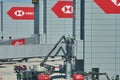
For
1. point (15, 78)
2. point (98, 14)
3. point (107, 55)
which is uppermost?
point (98, 14)

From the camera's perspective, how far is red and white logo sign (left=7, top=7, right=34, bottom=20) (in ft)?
456

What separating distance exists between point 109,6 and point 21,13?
265 ft

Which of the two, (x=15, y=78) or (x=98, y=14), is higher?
(x=98, y=14)

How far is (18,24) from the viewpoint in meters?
140

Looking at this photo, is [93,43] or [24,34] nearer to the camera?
[93,43]

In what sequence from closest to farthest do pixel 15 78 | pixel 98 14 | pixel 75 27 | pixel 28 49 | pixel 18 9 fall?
pixel 98 14, pixel 75 27, pixel 15 78, pixel 28 49, pixel 18 9

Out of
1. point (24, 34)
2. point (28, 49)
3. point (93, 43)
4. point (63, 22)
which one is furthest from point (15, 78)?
point (24, 34)

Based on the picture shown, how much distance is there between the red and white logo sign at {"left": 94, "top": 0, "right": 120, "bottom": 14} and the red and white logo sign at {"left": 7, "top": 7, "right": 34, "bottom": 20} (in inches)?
3111

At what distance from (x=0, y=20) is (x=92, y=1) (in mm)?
81890

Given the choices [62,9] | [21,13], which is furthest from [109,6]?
[21,13]

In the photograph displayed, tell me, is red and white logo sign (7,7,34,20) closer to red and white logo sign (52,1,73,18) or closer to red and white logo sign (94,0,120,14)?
red and white logo sign (52,1,73,18)

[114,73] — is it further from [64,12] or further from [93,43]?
[64,12]

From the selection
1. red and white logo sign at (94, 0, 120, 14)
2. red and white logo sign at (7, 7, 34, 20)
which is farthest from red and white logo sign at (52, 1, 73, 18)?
red and white logo sign at (94, 0, 120, 14)

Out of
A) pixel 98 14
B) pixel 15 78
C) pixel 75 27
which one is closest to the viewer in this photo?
pixel 98 14
